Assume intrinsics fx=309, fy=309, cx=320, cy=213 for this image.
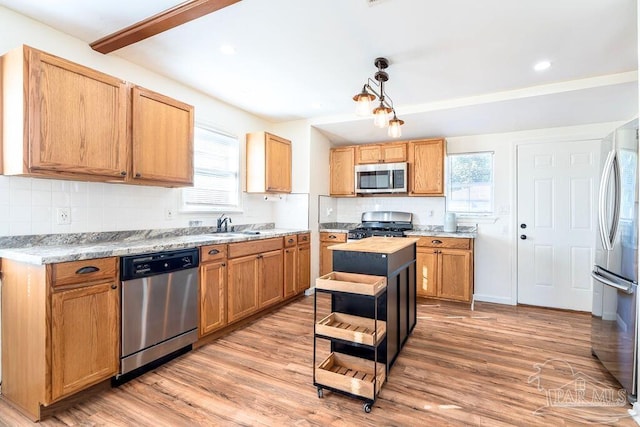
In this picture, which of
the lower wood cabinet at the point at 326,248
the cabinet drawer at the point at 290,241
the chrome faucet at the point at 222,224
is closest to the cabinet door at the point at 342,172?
the lower wood cabinet at the point at 326,248

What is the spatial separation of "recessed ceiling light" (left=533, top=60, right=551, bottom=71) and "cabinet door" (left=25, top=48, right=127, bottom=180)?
3.49m

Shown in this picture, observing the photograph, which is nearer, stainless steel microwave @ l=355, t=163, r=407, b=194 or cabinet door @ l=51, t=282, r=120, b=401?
cabinet door @ l=51, t=282, r=120, b=401

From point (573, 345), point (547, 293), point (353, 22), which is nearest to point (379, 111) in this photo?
point (353, 22)

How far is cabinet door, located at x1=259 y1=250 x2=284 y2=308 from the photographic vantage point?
3.53 meters

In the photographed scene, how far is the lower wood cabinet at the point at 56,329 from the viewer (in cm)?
179

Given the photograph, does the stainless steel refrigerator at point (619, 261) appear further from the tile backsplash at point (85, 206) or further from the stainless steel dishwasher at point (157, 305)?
the tile backsplash at point (85, 206)

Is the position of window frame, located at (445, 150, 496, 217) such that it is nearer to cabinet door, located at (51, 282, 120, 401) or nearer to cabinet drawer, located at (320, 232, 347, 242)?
cabinet drawer, located at (320, 232, 347, 242)

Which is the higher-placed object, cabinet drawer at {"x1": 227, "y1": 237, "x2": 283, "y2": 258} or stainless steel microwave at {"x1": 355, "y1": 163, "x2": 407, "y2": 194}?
stainless steel microwave at {"x1": 355, "y1": 163, "x2": 407, "y2": 194}

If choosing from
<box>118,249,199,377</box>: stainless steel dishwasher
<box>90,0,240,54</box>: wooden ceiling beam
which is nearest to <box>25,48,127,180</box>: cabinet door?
<box>90,0,240,54</box>: wooden ceiling beam

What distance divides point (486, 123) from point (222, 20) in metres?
3.35

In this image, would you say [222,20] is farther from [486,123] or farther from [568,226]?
[568,226]

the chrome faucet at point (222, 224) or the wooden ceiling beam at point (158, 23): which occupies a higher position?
the wooden ceiling beam at point (158, 23)

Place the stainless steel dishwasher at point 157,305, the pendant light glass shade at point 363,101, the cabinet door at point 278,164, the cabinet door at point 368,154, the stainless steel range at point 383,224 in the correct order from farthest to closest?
the cabinet door at point 368,154
the stainless steel range at point 383,224
the cabinet door at point 278,164
the pendant light glass shade at point 363,101
the stainless steel dishwasher at point 157,305

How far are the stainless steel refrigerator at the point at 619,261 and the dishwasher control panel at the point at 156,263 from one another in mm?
3151
